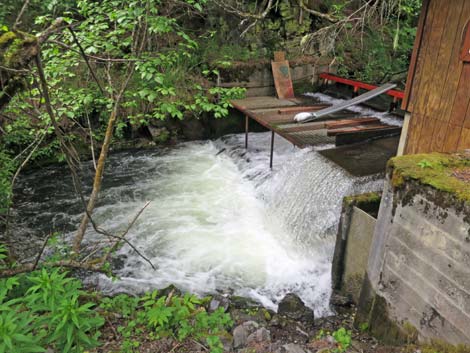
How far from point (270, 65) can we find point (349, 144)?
19.4ft

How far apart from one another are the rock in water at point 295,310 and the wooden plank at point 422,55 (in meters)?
3.46

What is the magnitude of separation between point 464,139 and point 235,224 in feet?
16.2

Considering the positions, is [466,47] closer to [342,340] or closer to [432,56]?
[432,56]

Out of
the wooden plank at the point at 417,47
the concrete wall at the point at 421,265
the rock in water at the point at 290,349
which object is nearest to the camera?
the concrete wall at the point at 421,265

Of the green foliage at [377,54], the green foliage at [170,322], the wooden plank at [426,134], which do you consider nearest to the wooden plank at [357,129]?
the wooden plank at [426,134]

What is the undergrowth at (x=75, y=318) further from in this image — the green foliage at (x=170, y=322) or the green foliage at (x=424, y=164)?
the green foliage at (x=424, y=164)

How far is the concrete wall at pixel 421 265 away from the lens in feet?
11.1

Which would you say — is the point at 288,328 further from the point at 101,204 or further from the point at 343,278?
the point at 101,204

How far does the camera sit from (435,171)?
3.86 metres

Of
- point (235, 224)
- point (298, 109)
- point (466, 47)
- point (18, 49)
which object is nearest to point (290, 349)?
point (18, 49)

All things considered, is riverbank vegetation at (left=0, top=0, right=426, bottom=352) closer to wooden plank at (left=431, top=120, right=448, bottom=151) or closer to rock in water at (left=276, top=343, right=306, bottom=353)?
rock in water at (left=276, top=343, right=306, bottom=353)

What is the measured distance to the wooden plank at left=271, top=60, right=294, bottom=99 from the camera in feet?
42.0

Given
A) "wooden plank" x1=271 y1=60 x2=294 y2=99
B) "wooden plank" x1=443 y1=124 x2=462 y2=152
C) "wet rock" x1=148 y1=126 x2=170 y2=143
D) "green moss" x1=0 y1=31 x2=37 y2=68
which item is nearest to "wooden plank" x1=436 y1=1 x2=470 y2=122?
"wooden plank" x1=443 y1=124 x2=462 y2=152

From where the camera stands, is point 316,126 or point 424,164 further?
point 316,126
